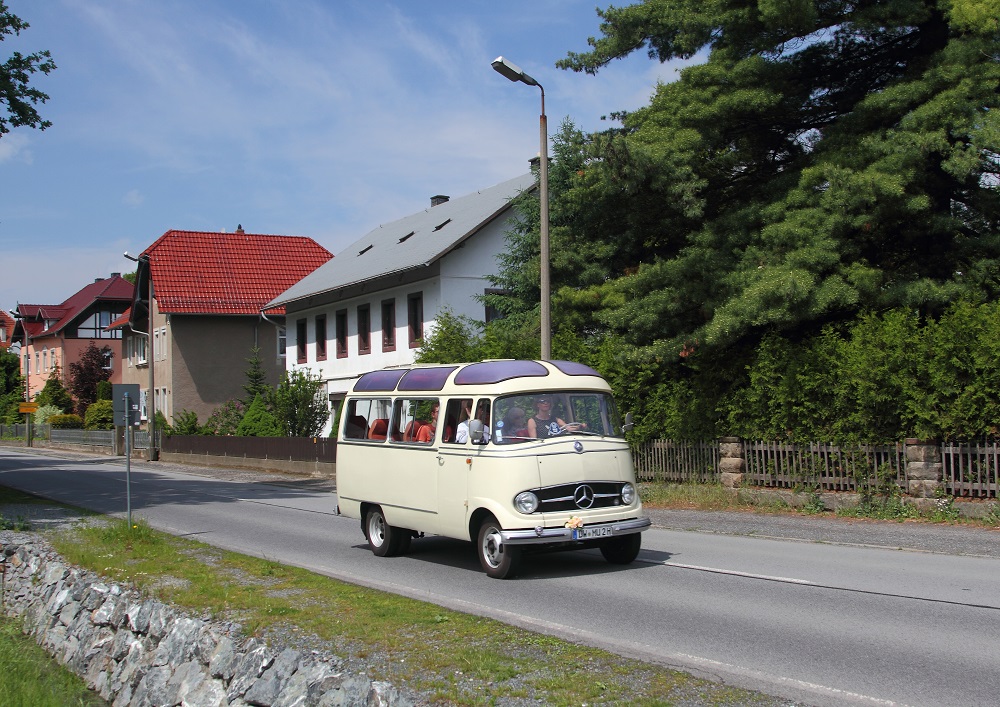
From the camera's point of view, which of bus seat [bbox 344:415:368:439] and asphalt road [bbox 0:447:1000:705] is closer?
asphalt road [bbox 0:447:1000:705]

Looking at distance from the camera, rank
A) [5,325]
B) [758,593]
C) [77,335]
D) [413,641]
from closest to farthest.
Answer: [413,641] < [758,593] < [77,335] < [5,325]

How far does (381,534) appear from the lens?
13.6 metres

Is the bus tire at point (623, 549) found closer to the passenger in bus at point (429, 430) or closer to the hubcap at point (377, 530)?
the passenger in bus at point (429, 430)

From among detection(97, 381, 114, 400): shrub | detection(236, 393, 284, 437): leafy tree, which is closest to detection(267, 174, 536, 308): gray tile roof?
detection(236, 393, 284, 437): leafy tree

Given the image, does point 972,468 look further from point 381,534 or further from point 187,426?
point 187,426

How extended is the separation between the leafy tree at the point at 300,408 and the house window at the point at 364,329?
409 centimetres

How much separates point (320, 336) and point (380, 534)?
1356 inches

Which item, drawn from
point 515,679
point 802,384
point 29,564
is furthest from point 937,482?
point 29,564

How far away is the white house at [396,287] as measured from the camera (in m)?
37.6

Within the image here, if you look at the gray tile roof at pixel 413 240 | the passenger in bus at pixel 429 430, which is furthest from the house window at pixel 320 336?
the passenger in bus at pixel 429 430

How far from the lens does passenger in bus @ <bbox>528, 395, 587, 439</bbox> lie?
37.6 ft

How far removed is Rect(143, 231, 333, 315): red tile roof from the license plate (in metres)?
46.5

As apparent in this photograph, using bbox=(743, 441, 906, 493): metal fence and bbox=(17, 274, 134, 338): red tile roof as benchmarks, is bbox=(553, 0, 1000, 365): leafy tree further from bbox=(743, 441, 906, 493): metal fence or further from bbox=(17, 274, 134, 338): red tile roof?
bbox=(17, 274, 134, 338): red tile roof

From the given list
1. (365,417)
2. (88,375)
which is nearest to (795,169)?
(365,417)
